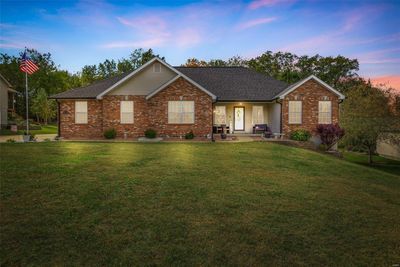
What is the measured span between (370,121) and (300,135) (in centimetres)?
692

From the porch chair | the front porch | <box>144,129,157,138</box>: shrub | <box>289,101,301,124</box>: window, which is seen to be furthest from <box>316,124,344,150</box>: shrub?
<box>144,129,157,138</box>: shrub

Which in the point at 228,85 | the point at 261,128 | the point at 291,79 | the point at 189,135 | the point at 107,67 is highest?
the point at 107,67

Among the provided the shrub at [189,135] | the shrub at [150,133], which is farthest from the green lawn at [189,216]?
the shrub at [189,135]

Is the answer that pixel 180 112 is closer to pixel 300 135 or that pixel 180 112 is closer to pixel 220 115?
pixel 220 115

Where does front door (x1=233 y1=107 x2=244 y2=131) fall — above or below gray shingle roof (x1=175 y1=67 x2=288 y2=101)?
below

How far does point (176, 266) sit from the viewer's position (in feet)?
13.3

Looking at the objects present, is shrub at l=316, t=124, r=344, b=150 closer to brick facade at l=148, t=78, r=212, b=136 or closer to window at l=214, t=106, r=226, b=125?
window at l=214, t=106, r=226, b=125

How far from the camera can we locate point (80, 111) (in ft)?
72.4

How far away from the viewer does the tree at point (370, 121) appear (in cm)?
2291

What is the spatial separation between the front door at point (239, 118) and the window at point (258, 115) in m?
1.04

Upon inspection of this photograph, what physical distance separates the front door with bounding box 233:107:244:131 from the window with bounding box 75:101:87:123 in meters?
12.1

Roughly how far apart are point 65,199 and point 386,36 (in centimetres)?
2514

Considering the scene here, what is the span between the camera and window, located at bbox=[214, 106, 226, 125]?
24.5 m

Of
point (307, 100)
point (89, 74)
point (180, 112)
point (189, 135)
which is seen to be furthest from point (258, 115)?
point (89, 74)
